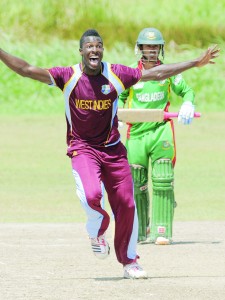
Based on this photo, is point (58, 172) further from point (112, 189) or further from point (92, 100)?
point (92, 100)

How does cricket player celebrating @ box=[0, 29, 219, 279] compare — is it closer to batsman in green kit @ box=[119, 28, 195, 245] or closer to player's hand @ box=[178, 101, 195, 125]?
player's hand @ box=[178, 101, 195, 125]

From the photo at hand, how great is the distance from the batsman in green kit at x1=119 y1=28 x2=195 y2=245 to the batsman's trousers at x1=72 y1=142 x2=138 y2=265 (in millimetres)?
2201

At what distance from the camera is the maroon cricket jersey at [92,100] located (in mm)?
9258

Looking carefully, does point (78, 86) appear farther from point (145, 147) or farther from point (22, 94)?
point (22, 94)

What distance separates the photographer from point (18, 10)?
2827 centimetres

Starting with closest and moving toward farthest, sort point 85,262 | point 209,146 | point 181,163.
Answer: point 85,262
point 181,163
point 209,146

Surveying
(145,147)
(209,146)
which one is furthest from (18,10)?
(145,147)

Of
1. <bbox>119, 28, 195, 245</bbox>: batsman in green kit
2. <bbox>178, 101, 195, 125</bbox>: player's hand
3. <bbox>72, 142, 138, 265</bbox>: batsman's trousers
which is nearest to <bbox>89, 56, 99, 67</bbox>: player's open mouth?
<bbox>72, 142, 138, 265</bbox>: batsman's trousers

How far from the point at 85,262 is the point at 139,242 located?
1.68m

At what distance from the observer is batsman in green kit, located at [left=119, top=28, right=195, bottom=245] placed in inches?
458

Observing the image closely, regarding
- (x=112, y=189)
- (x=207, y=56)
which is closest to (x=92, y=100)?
(x=112, y=189)

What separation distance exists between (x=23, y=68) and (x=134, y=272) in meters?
1.80

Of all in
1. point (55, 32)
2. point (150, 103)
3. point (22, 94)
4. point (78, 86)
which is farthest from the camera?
point (55, 32)

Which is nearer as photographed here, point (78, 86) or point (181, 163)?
point (78, 86)
